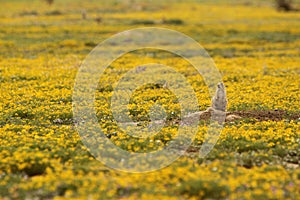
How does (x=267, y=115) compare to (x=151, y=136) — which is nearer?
(x=151, y=136)

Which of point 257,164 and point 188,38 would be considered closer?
point 257,164

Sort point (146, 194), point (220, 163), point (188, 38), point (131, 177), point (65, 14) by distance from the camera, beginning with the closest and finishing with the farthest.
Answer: point (146, 194)
point (131, 177)
point (220, 163)
point (188, 38)
point (65, 14)

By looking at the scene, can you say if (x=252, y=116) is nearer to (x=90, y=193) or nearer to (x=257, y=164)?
(x=257, y=164)

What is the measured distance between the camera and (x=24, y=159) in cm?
1378

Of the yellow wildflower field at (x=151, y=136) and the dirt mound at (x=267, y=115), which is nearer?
the yellow wildflower field at (x=151, y=136)

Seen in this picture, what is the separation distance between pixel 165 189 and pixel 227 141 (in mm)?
4626

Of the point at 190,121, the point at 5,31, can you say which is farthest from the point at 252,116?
the point at 5,31

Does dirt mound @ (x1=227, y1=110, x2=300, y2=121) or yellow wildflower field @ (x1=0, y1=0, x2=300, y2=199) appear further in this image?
dirt mound @ (x1=227, y1=110, x2=300, y2=121)

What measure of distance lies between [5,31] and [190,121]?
129 feet

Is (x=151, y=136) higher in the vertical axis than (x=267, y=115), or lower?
higher

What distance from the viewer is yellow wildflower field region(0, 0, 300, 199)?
468 inches

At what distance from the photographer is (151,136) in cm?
1658

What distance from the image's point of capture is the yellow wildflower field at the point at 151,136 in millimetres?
11898

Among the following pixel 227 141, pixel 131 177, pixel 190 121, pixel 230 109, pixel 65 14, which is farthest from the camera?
pixel 65 14
